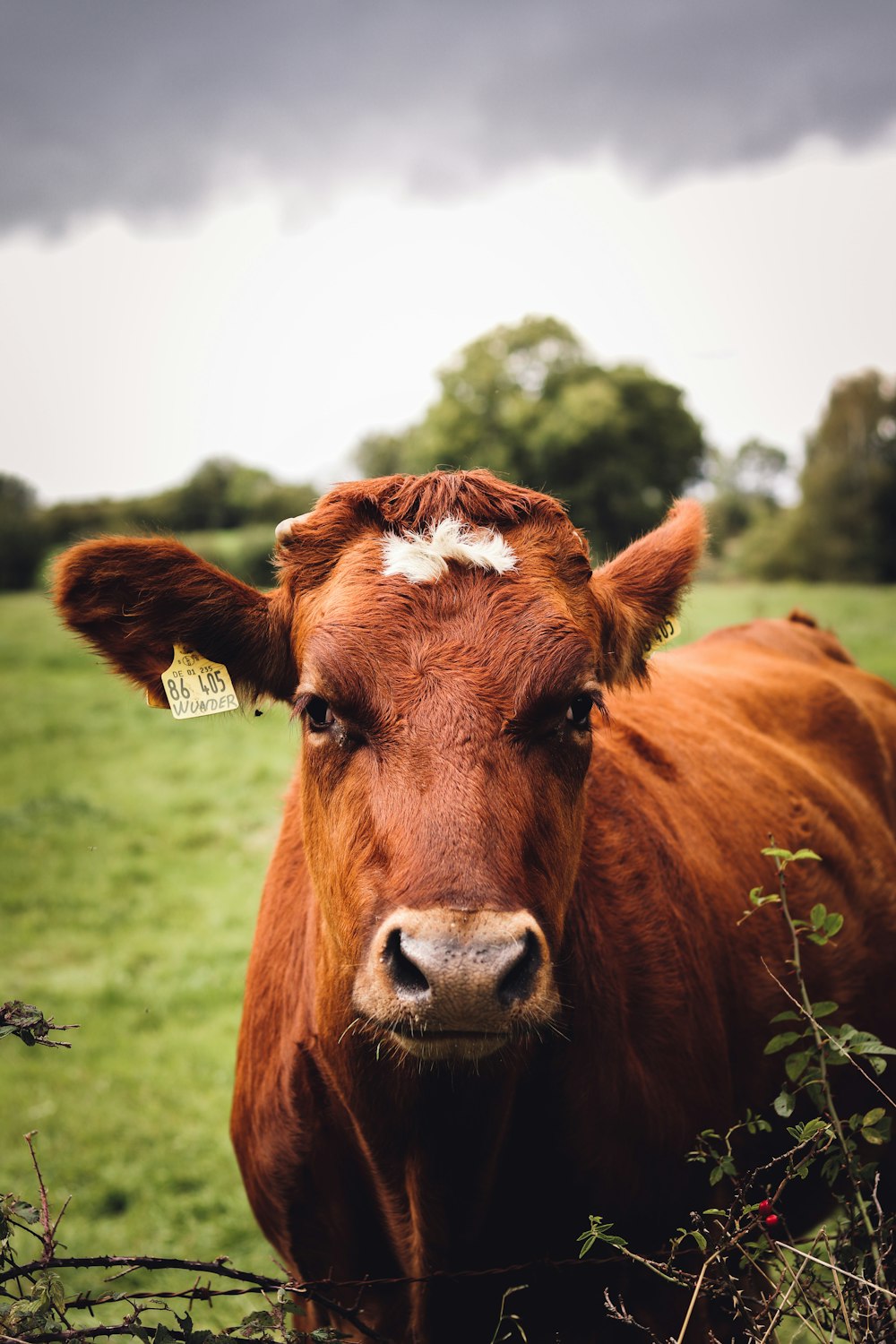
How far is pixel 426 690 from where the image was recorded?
2033mm

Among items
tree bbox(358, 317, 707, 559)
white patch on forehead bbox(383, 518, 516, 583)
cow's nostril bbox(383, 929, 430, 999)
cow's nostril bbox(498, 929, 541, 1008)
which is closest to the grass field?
white patch on forehead bbox(383, 518, 516, 583)

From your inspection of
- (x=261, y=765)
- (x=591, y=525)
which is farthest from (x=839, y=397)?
(x=261, y=765)

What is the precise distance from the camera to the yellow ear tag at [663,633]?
9.92 ft

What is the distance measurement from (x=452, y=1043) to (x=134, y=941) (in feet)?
23.5

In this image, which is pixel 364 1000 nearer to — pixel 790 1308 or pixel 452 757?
pixel 452 757

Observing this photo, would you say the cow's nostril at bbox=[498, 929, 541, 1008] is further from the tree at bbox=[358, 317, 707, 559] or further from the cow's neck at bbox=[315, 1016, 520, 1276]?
the tree at bbox=[358, 317, 707, 559]

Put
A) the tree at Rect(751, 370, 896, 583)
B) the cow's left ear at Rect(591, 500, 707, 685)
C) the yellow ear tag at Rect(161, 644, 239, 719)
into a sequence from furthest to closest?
1. the tree at Rect(751, 370, 896, 583)
2. the cow's left ear at Rect(591, 500, 707, 685)
3. the yellow ear tag at Rect(161, 644, 239, 719)

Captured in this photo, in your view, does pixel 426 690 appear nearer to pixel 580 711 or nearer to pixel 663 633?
pixel 580 711

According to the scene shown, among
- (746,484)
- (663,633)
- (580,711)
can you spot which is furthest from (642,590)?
(746,484)

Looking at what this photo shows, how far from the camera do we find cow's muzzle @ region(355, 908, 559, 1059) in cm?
167

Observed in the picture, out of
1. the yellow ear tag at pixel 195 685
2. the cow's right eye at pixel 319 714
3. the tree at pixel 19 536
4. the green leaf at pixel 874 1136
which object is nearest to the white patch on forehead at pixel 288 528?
the yellow ear tag at pixel 195 685

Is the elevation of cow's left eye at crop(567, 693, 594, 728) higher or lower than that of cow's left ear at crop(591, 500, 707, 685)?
lower

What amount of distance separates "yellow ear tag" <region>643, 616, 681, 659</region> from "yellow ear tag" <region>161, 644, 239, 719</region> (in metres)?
1.32

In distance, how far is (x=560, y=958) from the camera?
7.78 ft
